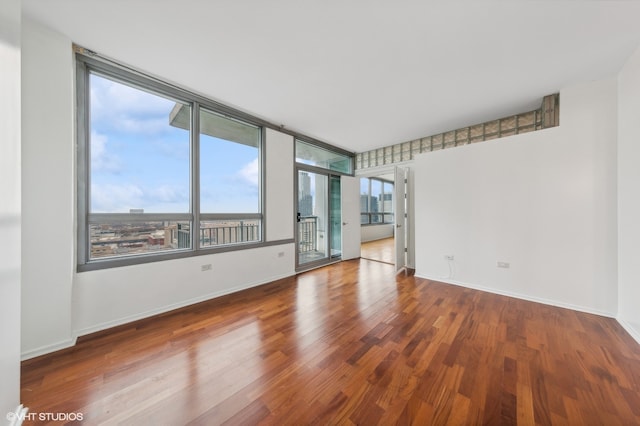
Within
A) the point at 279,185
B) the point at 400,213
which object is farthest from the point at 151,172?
the point at 400,213

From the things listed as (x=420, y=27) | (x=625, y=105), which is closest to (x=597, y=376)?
(x=625, y=105)

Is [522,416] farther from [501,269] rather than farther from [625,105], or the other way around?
[625,105]

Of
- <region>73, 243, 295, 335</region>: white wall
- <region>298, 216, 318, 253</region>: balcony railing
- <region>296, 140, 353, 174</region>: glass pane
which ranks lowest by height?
<region>73, 243, 295, 335</region>: white wall

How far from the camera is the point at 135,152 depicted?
251 cm

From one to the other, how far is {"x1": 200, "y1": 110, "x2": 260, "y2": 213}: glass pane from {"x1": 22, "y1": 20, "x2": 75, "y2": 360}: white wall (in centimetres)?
127

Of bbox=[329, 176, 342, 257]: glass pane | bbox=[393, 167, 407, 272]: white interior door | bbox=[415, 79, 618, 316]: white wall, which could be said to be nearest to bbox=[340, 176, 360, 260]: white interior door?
bbox=[329, 176, 342, 257]: glass pane

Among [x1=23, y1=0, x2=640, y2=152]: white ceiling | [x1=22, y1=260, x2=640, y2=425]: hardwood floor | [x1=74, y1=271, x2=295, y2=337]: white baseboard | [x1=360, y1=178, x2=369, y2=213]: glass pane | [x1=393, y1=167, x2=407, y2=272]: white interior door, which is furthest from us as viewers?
[x1=360, y1=178, x2=369, y2=213]: glass pane

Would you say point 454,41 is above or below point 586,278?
above

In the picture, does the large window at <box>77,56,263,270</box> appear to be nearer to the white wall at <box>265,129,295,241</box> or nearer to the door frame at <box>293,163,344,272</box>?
the white wall at <box>265,129,295,241</box>

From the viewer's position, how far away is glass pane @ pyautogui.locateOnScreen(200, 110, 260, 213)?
3.10 m

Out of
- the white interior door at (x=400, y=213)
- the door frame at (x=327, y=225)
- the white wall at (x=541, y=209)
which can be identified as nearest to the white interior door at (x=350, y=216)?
the door frame at (x=327, y=225)

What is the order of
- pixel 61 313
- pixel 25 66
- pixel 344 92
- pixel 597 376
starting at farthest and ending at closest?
pixel 344 92
pixel 61 313
pixel 25 66
pixel 597 376

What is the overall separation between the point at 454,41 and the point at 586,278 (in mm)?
3205

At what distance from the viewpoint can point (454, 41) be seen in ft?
6.46
